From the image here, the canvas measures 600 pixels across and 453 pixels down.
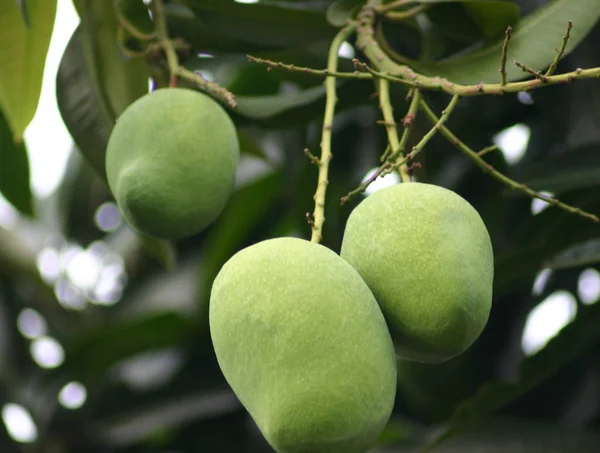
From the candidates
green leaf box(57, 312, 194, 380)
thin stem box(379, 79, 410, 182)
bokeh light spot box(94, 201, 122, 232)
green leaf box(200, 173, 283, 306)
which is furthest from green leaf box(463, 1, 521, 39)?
bokeh light spot box(94, 201, 122, 232)

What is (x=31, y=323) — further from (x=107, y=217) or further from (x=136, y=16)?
(x=136, y=16)

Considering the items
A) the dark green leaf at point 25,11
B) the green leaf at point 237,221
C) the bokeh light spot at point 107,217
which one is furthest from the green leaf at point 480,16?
the bokeh light spot at point 107,217

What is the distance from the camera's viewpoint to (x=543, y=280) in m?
1.36

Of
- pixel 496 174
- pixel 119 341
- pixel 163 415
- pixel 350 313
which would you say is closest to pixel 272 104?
pixel 496 174

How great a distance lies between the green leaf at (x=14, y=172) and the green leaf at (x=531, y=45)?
1.84 ft

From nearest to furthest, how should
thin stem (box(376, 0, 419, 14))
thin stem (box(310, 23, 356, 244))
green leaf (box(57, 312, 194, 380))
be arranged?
thin stem (box(310, 23, 356, 244)) → thin stem (box(376, 0, 419, 14)) → green leaf (box(57, 312, 194, 380))

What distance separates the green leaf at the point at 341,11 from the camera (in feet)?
3.04

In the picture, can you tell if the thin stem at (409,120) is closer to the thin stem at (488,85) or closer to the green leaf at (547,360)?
the thin stem at (488,85)

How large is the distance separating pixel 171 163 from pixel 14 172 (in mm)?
515

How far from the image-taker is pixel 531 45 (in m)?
0.85

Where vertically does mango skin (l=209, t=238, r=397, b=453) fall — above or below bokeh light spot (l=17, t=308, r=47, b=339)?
below

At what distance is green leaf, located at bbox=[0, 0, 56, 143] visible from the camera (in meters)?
0.90

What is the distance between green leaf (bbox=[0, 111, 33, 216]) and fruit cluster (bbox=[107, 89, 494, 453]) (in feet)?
2.11

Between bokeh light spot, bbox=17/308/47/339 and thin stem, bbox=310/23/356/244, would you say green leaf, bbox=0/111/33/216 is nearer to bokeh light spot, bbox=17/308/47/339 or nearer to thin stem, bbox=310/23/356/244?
thin stem, bbox=310/23/356/244
